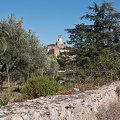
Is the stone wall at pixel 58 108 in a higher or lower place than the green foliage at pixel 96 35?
lower

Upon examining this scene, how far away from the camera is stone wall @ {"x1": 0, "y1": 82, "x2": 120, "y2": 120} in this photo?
3269 mm

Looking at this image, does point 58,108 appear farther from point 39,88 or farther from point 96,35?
point 96,35

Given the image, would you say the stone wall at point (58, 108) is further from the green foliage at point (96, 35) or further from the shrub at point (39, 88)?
the green foliage at point (96, 35)

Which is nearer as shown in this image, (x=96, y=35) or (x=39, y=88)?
(x=39, y=88)

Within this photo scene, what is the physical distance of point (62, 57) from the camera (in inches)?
1231

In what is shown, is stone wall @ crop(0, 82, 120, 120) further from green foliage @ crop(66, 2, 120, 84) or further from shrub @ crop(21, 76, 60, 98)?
green foliage @ crop(66, 2, 120, 84)

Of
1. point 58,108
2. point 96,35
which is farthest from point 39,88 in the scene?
point 96,35

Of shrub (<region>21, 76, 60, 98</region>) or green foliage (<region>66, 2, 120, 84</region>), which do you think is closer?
shrub (<region>21, 76, 60, 98</region>)

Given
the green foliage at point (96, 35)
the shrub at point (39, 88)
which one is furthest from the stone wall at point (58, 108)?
the green foliage at point (96, 35)

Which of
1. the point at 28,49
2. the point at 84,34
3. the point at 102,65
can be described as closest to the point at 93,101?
the point at 102,65

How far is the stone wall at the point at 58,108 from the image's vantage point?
3269 mm

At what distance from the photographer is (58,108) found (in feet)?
13.0

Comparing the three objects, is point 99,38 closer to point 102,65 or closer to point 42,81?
point 102,65

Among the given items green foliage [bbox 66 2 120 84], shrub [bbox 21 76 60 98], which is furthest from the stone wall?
green foliage [bbox 66 2 120 84]
